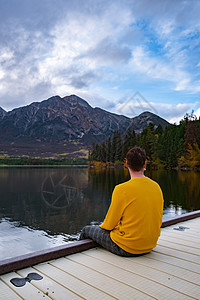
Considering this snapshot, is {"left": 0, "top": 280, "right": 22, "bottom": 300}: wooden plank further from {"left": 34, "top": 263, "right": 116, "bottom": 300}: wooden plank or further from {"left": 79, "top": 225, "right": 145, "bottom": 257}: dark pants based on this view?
{"left": 79, "top": 225, "right": 145, "bottom": 257}: dark pants

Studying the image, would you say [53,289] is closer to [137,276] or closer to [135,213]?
[137,276]

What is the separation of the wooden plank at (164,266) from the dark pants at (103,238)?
0.12 meters

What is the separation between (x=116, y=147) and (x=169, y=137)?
92.4 ft

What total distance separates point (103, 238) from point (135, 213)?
2.29 feet

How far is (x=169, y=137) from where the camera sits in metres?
Result: 72.6

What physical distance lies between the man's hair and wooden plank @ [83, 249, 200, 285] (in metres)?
1.15

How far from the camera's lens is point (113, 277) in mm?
2680

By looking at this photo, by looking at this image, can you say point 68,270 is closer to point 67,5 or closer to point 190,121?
point 67,5

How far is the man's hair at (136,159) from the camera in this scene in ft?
10.4

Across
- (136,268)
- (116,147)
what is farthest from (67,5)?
(116,147)

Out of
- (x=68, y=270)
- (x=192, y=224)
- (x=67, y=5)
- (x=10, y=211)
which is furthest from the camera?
(x=67, y=5)

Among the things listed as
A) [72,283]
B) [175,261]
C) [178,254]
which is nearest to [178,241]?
[178,254]

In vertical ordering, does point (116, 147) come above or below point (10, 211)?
above

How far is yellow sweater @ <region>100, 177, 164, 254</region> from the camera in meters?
3.08
